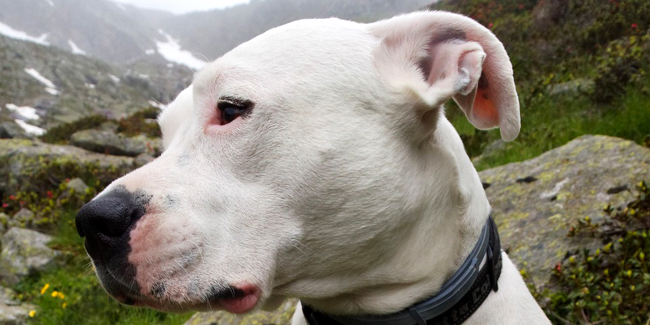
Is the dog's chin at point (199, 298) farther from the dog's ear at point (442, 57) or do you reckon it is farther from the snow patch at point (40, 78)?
the snow patch at point (40, 78)

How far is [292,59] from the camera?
1.70 m

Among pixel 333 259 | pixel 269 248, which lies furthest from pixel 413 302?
pixel 269 248

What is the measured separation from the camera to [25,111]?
151 feet

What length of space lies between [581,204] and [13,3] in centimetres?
14722

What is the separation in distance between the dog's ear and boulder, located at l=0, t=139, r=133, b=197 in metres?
7.75

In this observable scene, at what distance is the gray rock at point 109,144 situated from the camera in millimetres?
11461

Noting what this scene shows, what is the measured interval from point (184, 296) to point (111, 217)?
328 mm

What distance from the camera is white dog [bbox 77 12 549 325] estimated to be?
1539mm

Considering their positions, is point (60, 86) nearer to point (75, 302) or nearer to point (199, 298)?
point (75, 302)

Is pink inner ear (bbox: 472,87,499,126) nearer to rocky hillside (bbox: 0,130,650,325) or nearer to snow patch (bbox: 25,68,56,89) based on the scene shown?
rocky hillside (bbox: 0,130,650,325)

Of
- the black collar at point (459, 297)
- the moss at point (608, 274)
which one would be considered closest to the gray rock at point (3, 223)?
the black collar at point (459, 297)

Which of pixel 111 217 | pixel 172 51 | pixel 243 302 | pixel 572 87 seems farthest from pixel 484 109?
pixel 172 51

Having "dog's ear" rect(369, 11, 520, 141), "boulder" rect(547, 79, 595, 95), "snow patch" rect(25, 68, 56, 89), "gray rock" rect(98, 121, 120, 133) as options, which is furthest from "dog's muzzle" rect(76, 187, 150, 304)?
"snow patch" rect(25, 68, 56, 89)

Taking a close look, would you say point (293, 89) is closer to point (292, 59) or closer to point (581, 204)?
point (292, 59)
